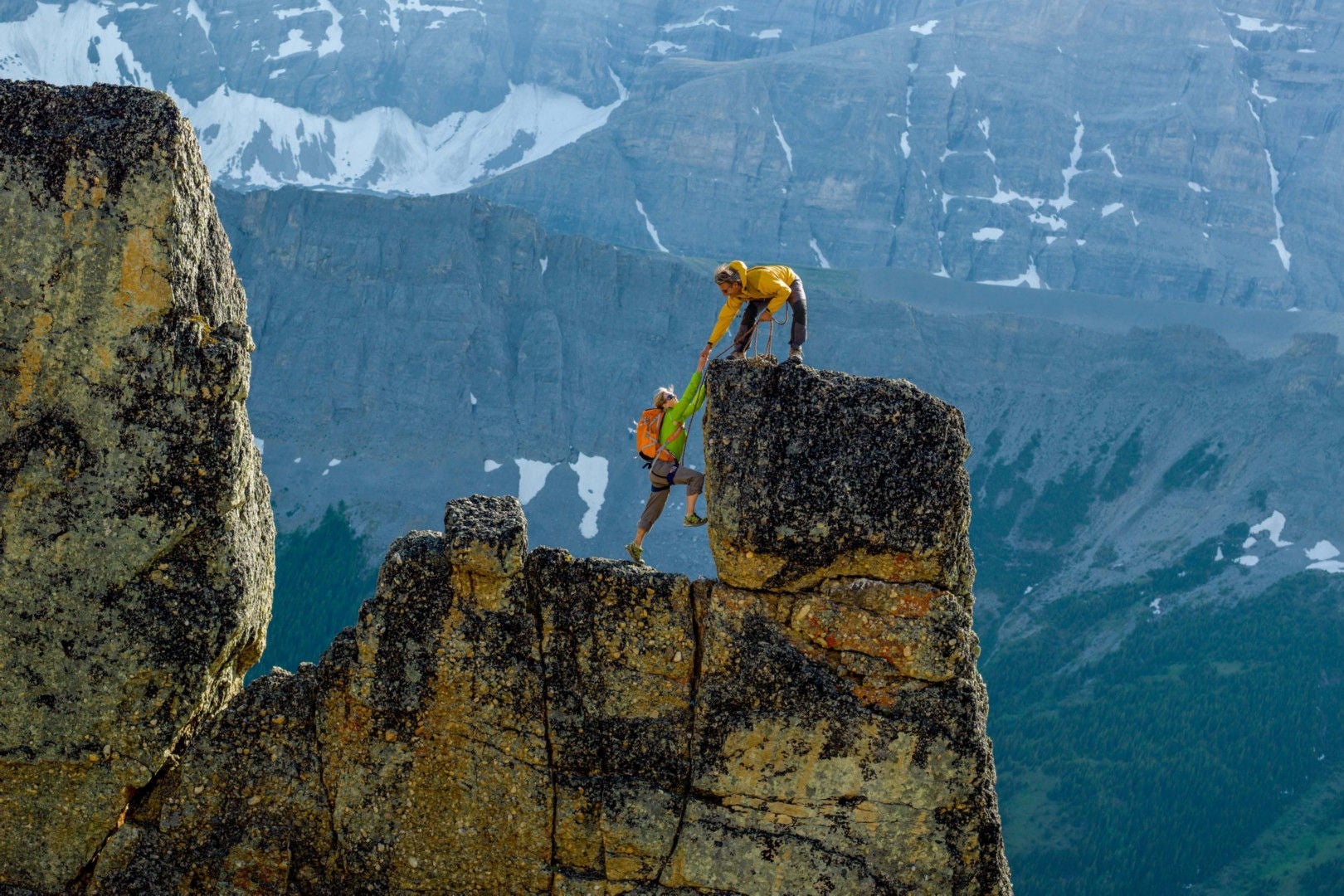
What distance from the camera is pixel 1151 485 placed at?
650ft

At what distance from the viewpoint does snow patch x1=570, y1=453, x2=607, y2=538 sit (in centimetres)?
17038

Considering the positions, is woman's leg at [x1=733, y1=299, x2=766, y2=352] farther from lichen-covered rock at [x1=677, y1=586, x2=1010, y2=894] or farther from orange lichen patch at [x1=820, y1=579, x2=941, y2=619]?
lichen-covered rock at [x1=677, y1=586, x2=1010, y2=894]

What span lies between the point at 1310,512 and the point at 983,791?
603 feet

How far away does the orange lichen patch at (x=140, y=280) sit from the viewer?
Result: 18516mm

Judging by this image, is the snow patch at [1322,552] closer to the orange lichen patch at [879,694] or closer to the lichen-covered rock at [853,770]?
the lichen-covered rock at [853,770]

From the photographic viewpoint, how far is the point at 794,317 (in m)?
20.5

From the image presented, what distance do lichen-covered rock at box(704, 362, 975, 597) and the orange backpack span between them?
7.76 ft

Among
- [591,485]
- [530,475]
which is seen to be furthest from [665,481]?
[530,475]

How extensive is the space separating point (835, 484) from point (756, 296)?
12.3 ft

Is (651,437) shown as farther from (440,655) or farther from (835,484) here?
(440,655)

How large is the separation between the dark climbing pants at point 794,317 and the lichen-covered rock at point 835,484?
1.54m

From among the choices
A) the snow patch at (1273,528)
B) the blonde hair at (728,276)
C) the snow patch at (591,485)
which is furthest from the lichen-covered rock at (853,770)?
the snow patch at (1273,528)

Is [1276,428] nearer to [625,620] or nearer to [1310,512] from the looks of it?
[1310,512]

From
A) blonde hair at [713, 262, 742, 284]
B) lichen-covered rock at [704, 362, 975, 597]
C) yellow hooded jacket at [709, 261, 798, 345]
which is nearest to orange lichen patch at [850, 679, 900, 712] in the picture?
lichen-covered rock at [704, 362, 975, 597]
